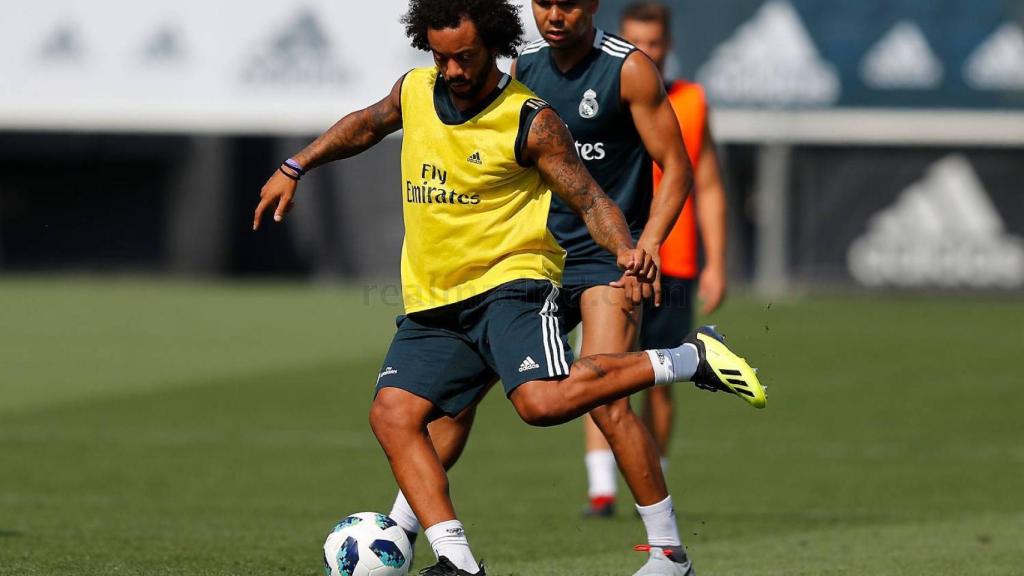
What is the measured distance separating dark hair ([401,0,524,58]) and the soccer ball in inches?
70.9

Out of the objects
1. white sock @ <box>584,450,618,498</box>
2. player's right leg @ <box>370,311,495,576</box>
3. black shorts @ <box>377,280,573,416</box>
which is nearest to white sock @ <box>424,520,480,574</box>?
player's right leg @ <box>370,311,495,576</box>

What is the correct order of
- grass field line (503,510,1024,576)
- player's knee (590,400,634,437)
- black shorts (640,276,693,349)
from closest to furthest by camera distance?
player's knee (590,400,634,437) < grass field line (503,510,1024,576) < black shorts (640,276,693,349)

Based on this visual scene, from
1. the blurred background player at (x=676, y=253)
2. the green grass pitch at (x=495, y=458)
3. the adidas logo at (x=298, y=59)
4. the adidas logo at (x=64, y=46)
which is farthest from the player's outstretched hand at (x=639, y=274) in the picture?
the adidas logo at (x=64, y=46)

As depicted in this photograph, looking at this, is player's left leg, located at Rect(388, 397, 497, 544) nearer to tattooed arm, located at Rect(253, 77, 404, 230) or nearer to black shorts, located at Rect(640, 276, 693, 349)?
tattooed arm, located at Rect(253, 77, 404, 230)

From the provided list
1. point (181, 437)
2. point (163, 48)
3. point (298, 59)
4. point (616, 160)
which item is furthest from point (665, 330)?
point (163, 48)

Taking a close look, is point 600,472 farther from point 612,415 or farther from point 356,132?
point 356,132

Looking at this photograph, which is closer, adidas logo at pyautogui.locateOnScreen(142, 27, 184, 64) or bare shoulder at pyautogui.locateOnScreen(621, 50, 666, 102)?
bare shoulder at pyautogui.locateOnScreen(621, 50, 666, 102)

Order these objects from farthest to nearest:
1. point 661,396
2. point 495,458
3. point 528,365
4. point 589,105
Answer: point 495,458, point 661,396, point 589,105, point 528,365

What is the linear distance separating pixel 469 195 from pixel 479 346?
0.58 metres

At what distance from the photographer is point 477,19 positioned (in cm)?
609

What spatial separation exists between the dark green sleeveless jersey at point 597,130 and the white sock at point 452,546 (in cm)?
156

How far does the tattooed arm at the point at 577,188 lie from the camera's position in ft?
20.4

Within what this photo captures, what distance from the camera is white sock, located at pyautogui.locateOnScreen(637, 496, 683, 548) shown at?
266 inches

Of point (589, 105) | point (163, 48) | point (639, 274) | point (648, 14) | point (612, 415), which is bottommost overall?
point (612, 415)
